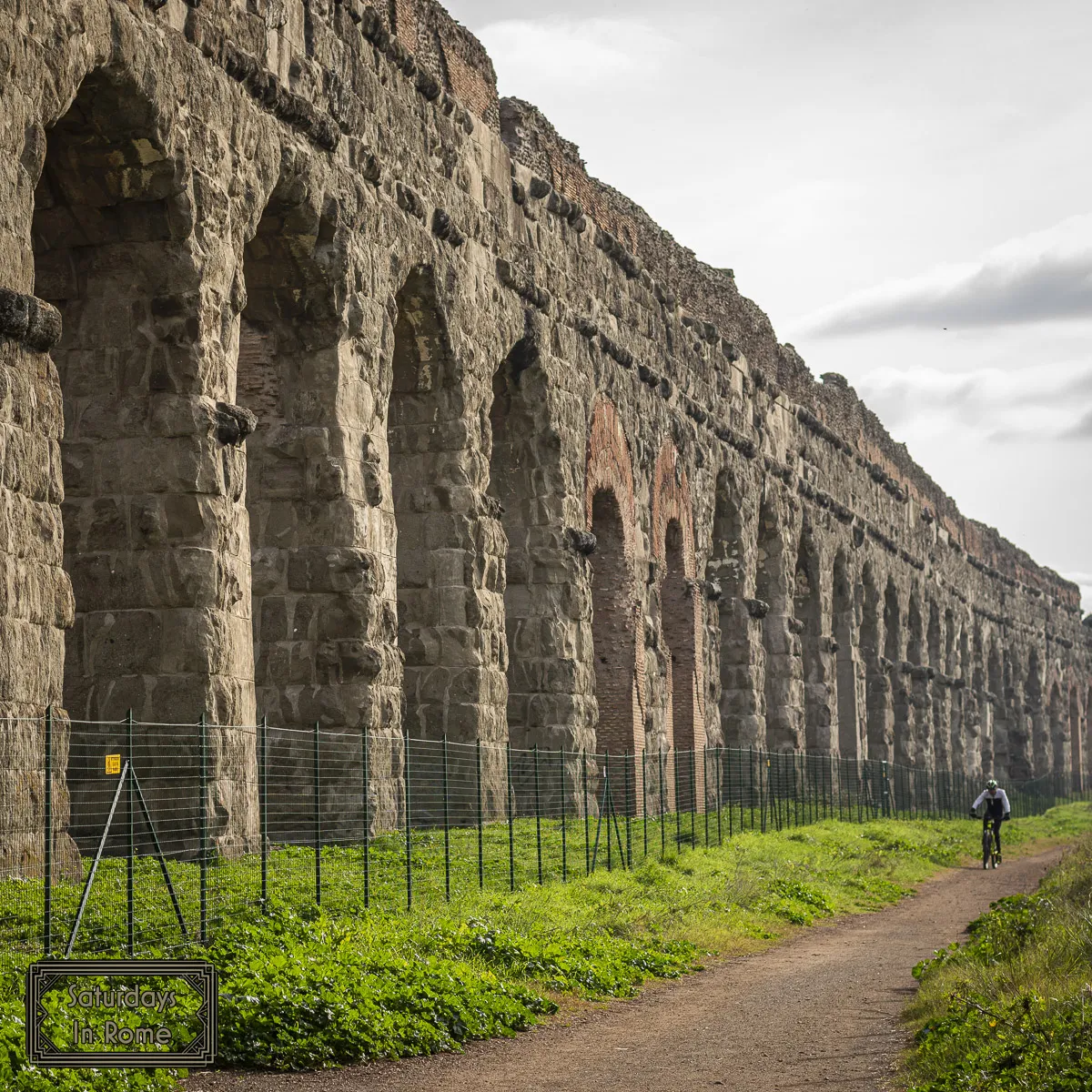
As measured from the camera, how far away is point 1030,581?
215 feet

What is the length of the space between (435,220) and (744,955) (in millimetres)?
8270

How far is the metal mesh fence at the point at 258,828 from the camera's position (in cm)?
964

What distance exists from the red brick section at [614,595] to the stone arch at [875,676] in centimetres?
1821

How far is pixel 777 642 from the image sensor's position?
32188mm

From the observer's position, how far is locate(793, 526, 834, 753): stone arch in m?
35.2

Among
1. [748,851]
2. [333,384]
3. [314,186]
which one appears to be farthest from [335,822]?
[748,851]

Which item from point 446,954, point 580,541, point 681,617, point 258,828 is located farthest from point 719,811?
point 446,954

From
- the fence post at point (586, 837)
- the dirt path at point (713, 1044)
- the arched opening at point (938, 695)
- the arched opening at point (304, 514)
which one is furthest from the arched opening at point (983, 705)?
the dirt path at point (713, 1044)

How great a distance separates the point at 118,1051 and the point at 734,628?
22.7 metres

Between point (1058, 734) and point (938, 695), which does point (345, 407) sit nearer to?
point (938, 695)

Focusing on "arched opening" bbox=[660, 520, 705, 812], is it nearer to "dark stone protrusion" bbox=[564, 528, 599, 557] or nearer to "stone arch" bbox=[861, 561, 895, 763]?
"dark stone protrusion" bbox=[564, 528, 599, 557]

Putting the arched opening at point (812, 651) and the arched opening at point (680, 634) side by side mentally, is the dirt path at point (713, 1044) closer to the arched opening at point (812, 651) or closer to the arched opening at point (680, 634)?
the arched opening at point (680, 634)

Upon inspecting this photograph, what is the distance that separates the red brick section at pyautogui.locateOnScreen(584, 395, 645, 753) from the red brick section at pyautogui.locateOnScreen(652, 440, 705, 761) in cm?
242

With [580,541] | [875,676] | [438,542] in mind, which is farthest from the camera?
[875,676]
